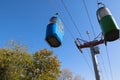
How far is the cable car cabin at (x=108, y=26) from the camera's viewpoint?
444 cm

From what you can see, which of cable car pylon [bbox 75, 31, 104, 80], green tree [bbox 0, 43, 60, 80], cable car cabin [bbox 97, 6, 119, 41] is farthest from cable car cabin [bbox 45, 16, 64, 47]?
green tree [bbox 0, 43, 60, 80]

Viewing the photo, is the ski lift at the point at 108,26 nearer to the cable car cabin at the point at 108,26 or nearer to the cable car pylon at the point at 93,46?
the cable car cabin at the point at 108,26

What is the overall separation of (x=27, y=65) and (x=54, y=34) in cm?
2267

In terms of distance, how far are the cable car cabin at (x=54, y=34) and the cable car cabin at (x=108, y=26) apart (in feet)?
3.43

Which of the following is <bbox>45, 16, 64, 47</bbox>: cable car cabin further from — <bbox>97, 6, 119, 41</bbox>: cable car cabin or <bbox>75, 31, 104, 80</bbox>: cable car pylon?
<bbox>75, 31, 104, 80</bbox>: cable car pylon

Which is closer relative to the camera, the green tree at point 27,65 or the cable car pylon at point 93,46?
the cable car pylon at point 93,46

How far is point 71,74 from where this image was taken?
4450 centimetres

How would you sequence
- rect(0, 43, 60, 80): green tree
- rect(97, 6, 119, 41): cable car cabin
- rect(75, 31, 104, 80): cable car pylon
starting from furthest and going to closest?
rect(0, 43, 60, 80): green tree, rect(75, 31, 104, 80): cable car pylon, rect(97, 6, 119, 41): cable car cabin

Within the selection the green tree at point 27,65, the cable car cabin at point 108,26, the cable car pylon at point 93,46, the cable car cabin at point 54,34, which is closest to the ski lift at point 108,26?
the cable car cabin at point 108,26

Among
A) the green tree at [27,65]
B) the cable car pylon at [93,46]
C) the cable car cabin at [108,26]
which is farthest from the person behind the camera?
the green tree at [27,65]

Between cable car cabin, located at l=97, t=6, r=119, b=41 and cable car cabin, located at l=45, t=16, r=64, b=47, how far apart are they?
105 centimetres

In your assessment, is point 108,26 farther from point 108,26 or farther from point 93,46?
point 93,46

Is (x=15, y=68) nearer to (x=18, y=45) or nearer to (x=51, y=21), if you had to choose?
(x=18, y=45)

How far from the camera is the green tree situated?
81.0ft
